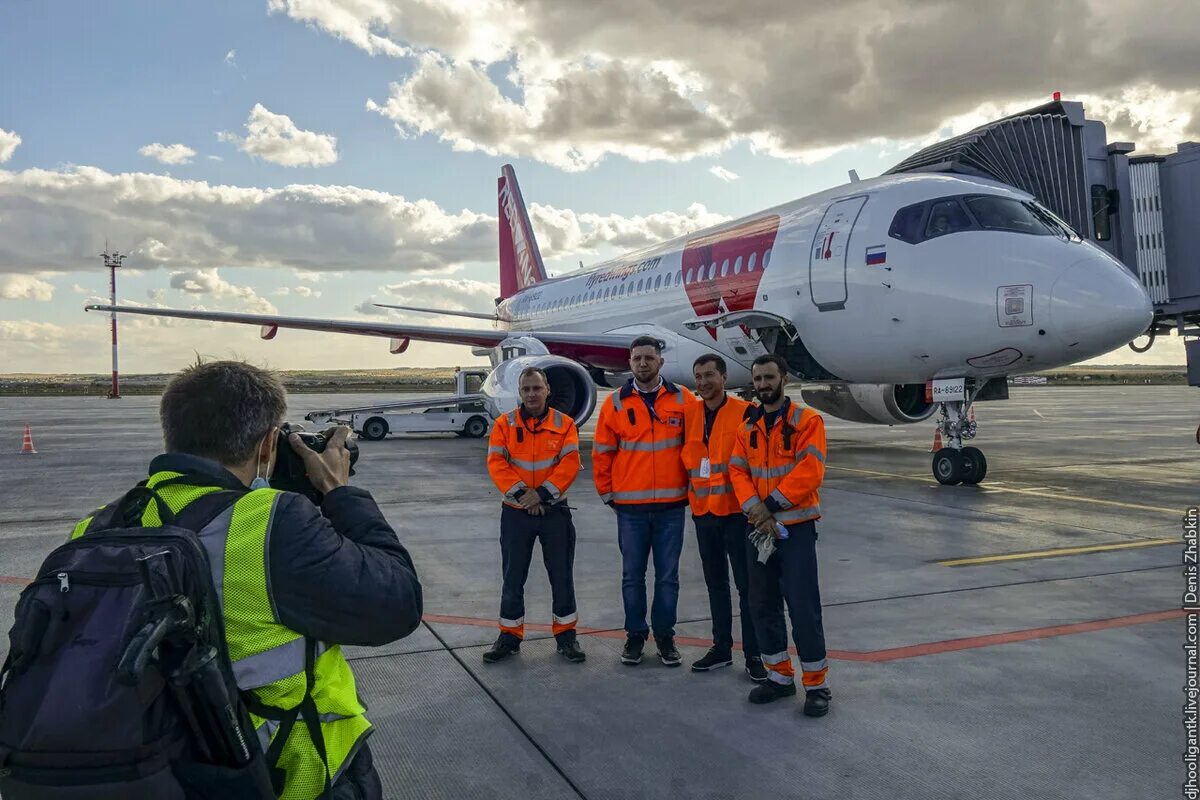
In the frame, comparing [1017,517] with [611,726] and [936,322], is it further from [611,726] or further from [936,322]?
[611,726]

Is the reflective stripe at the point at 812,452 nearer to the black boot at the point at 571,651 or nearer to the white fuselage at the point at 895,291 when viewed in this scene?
the black boot at the point at 571,651

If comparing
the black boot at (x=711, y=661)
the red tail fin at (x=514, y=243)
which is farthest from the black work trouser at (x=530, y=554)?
the red tail fin at (x=514, y=243)

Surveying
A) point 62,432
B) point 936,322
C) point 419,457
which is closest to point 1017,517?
point 936,322

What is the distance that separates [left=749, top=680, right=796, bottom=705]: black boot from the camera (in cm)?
398

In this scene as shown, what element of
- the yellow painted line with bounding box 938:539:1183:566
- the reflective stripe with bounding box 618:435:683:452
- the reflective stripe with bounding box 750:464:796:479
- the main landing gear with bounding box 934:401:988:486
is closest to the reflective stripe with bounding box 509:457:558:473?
the reflective stripe with bounding box 618:435:683:452

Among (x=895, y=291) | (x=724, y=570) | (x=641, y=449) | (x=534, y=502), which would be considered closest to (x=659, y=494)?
(x=641, y=449)

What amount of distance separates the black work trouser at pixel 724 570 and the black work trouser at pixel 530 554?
2.45ft

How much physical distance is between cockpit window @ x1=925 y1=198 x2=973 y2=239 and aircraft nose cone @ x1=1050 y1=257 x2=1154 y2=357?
1.23 meters

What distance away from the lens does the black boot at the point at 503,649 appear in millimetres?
4543

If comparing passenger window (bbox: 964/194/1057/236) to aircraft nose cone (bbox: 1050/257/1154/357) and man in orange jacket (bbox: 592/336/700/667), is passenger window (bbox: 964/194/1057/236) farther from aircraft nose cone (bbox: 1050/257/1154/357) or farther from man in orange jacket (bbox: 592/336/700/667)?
man in orange jacket (bbox: 592/336/700/667)

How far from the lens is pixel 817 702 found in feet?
12.5

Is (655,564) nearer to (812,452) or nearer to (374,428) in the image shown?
(812,452)

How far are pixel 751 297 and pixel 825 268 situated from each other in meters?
1.36

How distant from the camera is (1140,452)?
1466 cm
